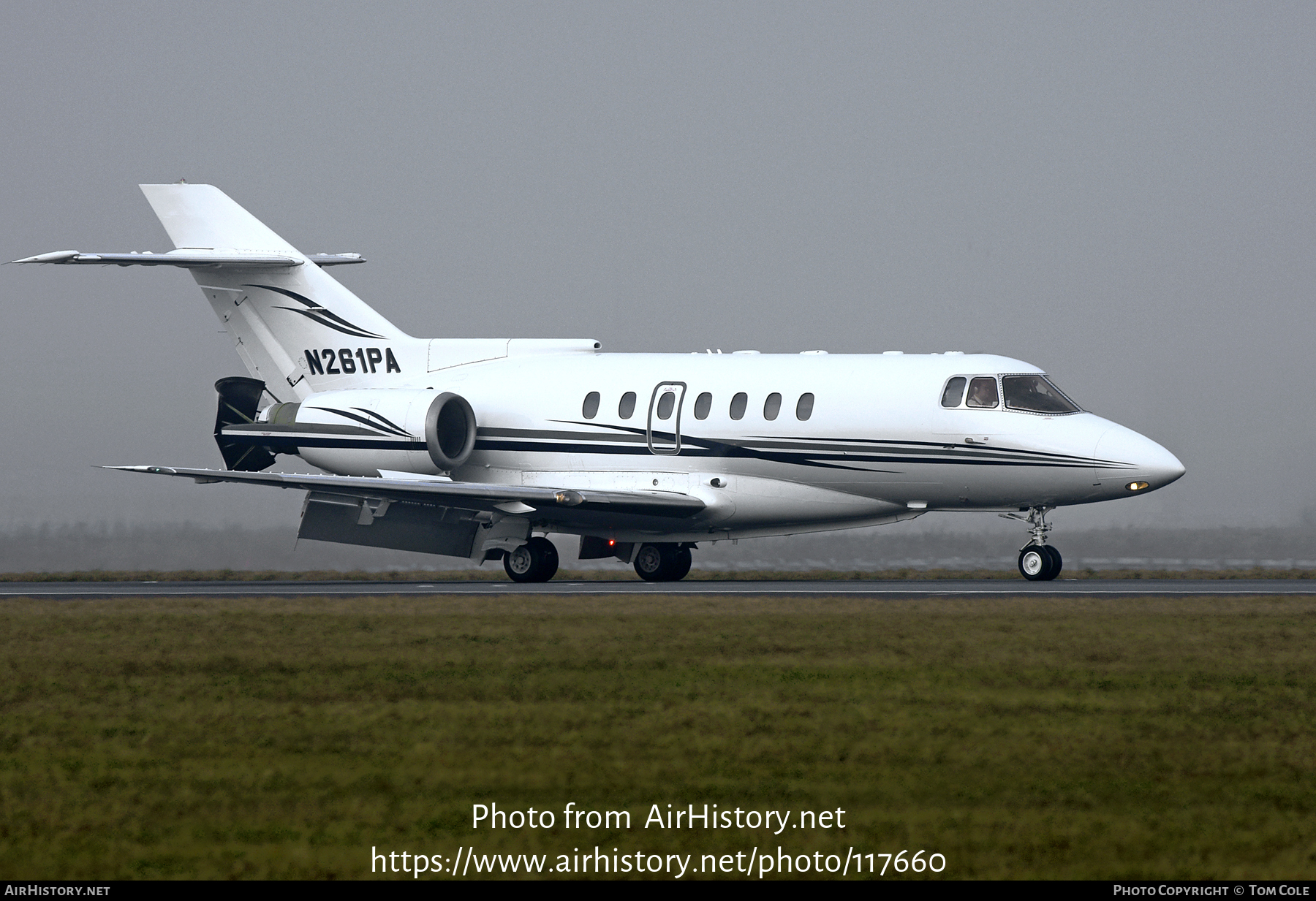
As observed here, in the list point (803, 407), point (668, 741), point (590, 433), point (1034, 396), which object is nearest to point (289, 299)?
point (590, 433)

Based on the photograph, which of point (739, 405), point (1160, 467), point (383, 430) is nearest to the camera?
point (1160, 467)

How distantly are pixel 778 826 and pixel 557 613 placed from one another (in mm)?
11488

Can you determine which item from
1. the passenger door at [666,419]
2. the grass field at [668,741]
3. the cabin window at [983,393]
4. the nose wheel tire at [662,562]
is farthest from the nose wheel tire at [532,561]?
the grass field at [668,741]

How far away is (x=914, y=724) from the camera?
971cm

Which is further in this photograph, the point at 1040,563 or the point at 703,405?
the point at 703,405

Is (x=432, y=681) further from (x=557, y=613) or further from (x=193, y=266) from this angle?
(x=193, y=266)

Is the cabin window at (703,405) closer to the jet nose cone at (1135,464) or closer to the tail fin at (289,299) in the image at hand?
the jet nose cone at (1135,464)

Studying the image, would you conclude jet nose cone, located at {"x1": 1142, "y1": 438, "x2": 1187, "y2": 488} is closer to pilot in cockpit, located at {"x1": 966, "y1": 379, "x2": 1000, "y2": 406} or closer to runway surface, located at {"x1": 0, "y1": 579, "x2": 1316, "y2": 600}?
runway surface, located at {"x1": 0, "y1": 579, "x2": 1316, "y2": 600}

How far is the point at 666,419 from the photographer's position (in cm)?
2884

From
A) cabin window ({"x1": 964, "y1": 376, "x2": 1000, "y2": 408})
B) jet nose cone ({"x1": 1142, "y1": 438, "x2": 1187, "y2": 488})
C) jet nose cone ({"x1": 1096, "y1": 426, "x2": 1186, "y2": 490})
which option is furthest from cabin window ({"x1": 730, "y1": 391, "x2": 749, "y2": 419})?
jet nose cone ({"x1": 1142, "y1": 438, "x2": 1187, "y2": 488})

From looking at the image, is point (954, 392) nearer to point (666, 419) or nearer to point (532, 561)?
point (666, 419)

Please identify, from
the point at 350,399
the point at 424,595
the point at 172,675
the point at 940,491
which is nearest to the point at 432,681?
the point at 172,675

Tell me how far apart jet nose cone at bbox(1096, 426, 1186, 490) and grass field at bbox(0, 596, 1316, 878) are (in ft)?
28.3

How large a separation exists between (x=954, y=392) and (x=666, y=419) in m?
5.56
